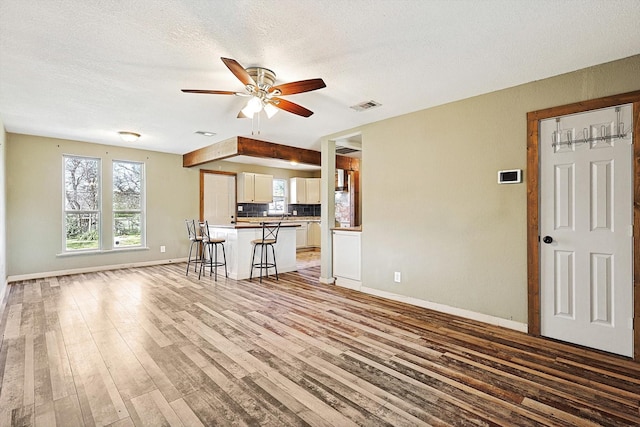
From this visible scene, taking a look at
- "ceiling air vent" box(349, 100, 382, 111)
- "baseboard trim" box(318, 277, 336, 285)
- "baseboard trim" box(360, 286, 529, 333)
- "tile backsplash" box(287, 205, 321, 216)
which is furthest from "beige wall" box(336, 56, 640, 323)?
"tile backsplash" box(287, 205, 321, 216)

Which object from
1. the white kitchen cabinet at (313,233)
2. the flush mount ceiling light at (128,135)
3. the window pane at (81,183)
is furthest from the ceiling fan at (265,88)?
the white kitchen cabinet at (313,233)

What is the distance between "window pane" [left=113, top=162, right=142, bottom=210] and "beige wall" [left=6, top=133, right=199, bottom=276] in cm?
17

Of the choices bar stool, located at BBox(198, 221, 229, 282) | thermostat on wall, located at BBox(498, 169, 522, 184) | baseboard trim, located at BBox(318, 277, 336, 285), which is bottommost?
baseboard trim, located at BBox(318, 277, 336, 285)

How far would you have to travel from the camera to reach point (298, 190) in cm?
895

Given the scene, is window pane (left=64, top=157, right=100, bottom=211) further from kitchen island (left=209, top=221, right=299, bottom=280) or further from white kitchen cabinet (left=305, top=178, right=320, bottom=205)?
white kitchen cabinet (left=305, top=178, right=320, bottom=205)

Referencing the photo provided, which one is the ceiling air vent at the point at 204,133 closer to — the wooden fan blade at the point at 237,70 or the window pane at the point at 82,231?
the wooden fan blade at the point at 237,70

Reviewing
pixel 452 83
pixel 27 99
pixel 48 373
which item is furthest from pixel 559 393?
pixel 27 99

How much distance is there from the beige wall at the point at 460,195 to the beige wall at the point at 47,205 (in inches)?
191

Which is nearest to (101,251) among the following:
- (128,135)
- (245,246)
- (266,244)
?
(128,135)

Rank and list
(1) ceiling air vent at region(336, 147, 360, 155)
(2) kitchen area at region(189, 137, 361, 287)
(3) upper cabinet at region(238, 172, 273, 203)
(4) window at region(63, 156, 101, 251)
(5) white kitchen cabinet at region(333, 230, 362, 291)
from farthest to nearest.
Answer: (3) upper cabinet at region(238, 172, 273, 203), (1) ceiling air vent at region(336, 147, 360, 155), (4) window at region(63, 156, 101, 251), (2) kitchen area at region(189, 137, 361, 287), (5) white kitchen cabinet at region(333, 230, 362, 291)

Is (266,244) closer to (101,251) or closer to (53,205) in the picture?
(101,251)

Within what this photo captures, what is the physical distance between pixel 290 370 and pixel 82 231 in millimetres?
5670

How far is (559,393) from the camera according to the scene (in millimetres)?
1966

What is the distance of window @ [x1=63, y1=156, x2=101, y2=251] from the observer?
220 inches
